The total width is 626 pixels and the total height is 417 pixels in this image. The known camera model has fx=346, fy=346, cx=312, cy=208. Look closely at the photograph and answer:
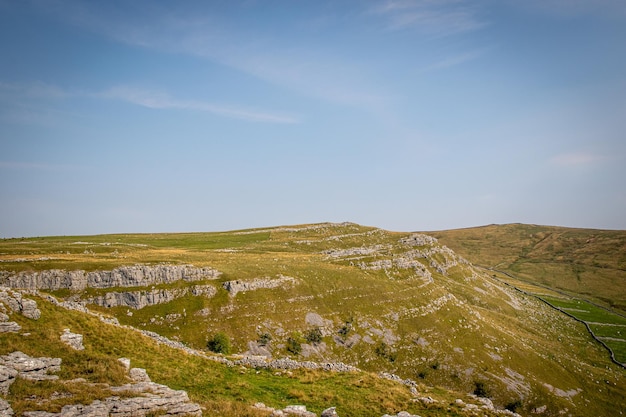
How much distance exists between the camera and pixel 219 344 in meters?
70.2

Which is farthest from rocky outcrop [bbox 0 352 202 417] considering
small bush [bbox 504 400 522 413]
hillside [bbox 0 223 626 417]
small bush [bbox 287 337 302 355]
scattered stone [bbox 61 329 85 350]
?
small bush [bbox 504 400 522 413]

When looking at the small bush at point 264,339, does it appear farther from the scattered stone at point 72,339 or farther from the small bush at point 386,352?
the scattered stone at point 72,339

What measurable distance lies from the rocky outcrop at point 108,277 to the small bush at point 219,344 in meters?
22.3

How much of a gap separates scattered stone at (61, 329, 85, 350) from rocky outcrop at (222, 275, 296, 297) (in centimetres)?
5886

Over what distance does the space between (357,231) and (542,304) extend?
107 meters

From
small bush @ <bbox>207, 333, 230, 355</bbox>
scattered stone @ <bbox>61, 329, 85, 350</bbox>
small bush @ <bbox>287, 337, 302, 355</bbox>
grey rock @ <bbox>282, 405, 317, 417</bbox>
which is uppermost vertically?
scattered stone @ <bbox>61, 329, 85, 350</bbox>

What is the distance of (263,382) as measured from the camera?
1264 inches

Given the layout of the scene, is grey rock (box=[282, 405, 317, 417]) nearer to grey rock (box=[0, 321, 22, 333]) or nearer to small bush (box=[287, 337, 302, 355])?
grey rock (box=[0, 321, 22, 333])

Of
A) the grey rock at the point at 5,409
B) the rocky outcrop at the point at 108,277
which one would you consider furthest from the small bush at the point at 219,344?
the grey rock at the point at 5,409

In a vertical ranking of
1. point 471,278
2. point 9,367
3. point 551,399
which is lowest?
point 551,399

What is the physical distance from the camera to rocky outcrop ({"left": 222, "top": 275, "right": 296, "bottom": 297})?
90.0 meters

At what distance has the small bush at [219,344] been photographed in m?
69.8

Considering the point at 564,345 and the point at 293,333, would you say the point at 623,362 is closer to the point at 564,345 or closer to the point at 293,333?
the point at 564,345

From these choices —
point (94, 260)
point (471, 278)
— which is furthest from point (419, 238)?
point (94, 260)
